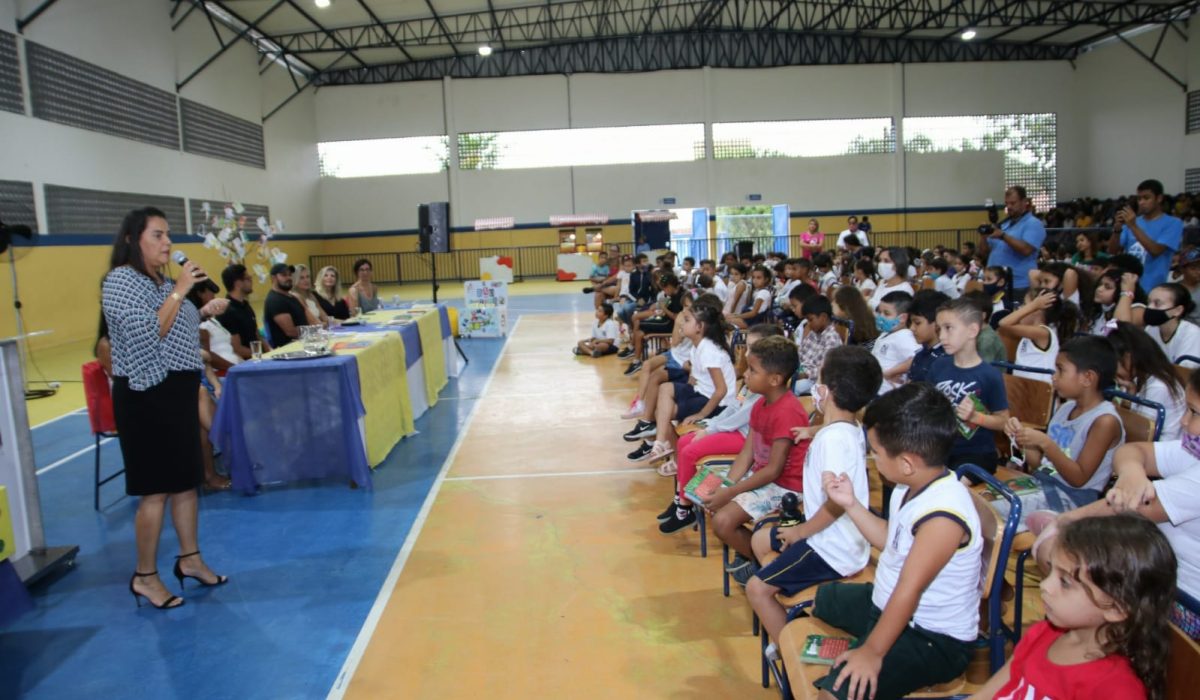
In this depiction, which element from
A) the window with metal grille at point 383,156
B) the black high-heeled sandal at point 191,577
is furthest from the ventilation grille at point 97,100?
the black high-heeled sandal at point 191,577

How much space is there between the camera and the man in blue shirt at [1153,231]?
5.92 metres

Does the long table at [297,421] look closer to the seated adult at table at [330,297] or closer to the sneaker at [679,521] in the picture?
the sneaker at [679,521]

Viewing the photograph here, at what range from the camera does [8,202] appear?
11664 mm

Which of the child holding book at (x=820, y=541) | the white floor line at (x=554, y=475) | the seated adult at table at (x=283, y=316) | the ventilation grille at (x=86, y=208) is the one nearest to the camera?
the child holding book at (x=820, y=541)

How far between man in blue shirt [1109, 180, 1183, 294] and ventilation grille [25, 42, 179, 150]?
14.4 metres

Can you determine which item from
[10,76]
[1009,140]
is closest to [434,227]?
[10,76]

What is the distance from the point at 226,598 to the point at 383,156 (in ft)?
75.3

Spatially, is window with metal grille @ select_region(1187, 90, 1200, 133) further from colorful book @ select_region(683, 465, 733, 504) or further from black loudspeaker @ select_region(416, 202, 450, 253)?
colorful book @ select_region(683, 465, 733, 504)

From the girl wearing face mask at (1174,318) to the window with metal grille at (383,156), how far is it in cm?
2245

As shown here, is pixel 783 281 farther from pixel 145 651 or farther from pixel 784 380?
pixel 145 651

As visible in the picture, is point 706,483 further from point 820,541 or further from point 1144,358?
point 1144,358

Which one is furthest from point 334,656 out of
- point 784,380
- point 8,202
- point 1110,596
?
point 8,202

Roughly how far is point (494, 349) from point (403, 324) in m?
4.30

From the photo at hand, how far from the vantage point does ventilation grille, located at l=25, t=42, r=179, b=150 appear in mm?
12617
